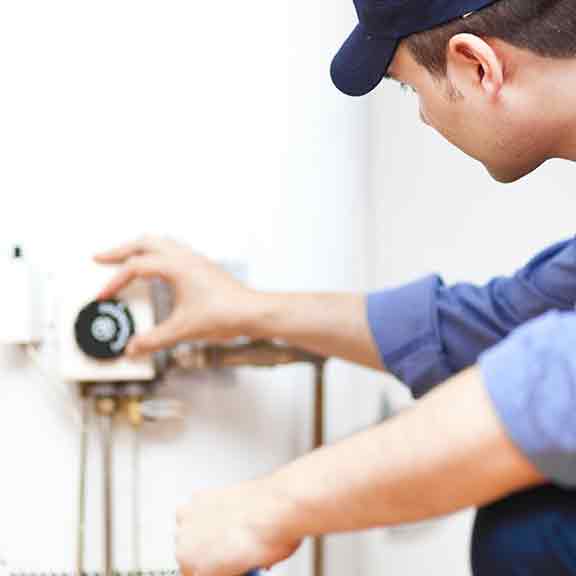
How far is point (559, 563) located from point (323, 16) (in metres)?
0.88

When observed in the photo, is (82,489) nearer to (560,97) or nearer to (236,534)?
(236,534)

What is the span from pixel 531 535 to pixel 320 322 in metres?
0.56

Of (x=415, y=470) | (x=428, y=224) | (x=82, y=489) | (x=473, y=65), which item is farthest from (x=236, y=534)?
(x=428, y=224)

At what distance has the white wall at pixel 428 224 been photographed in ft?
4.47

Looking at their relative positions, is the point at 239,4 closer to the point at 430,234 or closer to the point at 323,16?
the point at 323,16

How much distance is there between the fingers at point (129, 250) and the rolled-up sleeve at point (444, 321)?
306mm

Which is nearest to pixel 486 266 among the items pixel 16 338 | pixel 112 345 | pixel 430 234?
pixel 430 234

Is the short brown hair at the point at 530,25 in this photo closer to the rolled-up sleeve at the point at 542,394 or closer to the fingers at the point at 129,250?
the rolled-up sleeve at the point at 542,394

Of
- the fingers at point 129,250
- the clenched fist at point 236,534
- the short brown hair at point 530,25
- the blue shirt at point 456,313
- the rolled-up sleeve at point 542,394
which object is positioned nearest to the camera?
the rolled-up sleeve at point 542,394

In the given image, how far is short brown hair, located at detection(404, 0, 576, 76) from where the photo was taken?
0.89m

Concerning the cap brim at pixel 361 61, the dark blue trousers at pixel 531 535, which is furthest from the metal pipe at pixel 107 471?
the dark blue trousers at pixel 531 535

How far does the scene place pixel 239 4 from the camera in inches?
51.3

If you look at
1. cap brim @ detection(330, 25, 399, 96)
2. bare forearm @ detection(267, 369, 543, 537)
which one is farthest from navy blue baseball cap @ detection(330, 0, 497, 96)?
bare forearm @ detection(267, 369, 543, 537)

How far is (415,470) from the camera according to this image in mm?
641
